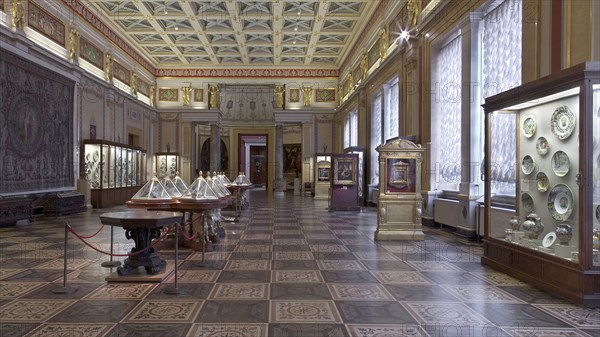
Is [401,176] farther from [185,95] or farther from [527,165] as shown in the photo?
[185,95]

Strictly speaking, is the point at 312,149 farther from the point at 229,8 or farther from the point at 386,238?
the point at 386,238

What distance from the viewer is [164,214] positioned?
5512 mm

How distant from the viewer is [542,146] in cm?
542

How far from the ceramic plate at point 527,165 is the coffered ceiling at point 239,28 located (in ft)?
42.4

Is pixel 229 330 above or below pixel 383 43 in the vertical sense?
below

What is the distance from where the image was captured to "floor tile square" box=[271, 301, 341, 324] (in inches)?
150

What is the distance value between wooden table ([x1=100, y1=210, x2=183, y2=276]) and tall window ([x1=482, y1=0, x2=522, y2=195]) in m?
4.70

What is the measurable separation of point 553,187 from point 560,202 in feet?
0.74

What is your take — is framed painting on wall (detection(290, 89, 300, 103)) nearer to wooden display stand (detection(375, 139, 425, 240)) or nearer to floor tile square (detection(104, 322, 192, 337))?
wooden display stand (detection(375, 139, 425, 240))

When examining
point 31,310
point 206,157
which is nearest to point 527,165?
point 31,310

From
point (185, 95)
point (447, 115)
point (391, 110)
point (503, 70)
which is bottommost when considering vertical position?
point (447, 115)

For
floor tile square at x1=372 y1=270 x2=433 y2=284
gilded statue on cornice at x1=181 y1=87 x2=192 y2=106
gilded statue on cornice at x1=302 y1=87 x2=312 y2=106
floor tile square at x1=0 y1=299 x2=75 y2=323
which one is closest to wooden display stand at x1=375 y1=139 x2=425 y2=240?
floor tile square at x1=372 y1=270 x2=433 y2=284

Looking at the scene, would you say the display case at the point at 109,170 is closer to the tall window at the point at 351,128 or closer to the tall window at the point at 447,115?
the tall window at the point at 351,128

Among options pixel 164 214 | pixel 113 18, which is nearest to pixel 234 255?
pixel 164 214
